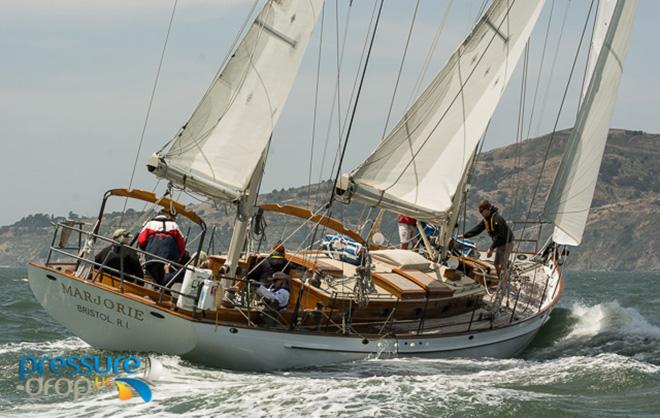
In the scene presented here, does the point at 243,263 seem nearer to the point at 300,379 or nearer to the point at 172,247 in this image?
the point at 172,247

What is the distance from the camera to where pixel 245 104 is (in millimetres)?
15820

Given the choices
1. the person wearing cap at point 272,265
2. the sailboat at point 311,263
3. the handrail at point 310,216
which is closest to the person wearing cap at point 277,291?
the sailboat at point 311,263

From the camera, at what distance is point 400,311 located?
54.4ft

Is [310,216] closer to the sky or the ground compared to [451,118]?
closer to the ground

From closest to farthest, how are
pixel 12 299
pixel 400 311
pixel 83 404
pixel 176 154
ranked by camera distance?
pixel 83 404
pixel 176 154
pixel 400 311
pixel 12 299

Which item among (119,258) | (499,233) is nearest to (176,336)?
(119,258)

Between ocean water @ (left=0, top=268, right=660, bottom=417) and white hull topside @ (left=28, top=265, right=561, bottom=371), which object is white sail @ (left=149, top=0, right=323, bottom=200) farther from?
ocean water @ (left=0, top=268, right=660, bottom=417)

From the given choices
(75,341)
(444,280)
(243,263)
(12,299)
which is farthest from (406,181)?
(12,299)

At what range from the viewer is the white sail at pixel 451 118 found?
56.9ft

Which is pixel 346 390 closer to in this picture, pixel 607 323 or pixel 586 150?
pixel 586 150

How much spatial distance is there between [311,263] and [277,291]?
1.35 m

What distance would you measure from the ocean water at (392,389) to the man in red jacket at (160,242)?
153 cm

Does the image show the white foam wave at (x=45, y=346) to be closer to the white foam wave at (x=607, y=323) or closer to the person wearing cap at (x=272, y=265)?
the person wearing cap at (x=272, y=265)

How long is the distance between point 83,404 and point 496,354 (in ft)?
24.6
